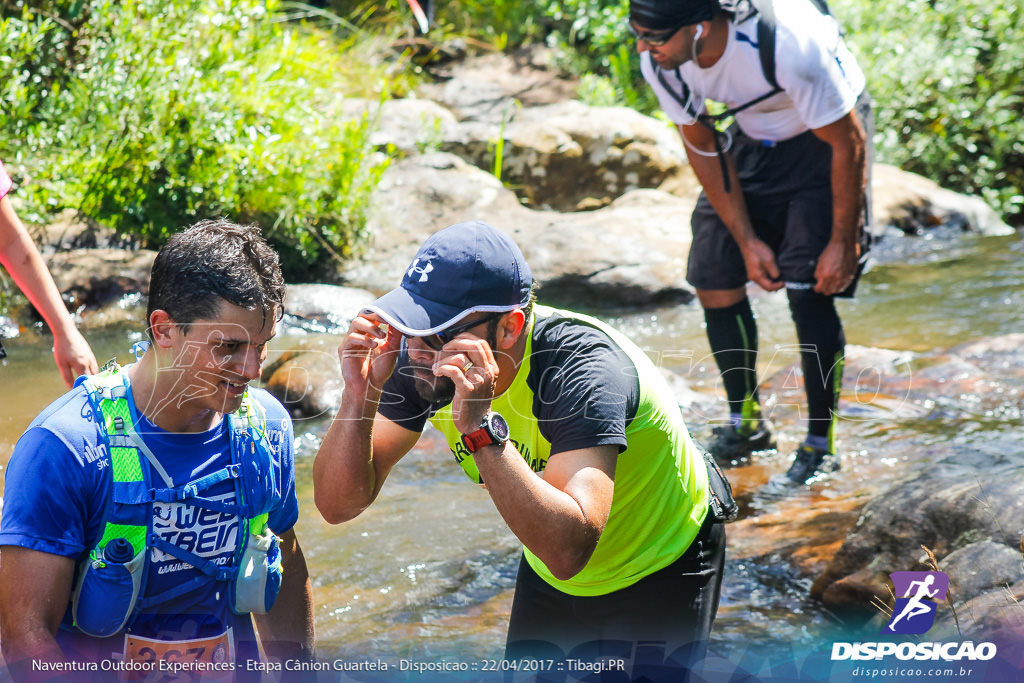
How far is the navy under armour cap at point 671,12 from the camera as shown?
3783mm

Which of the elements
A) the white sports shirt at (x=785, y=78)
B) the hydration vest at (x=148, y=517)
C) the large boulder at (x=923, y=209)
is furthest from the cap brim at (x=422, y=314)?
the large boulder at (x=923, y=209)

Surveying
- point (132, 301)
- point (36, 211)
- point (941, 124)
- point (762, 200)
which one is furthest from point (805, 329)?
point (941, 124)

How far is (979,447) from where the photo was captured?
15.3 ft

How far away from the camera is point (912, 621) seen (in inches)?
117

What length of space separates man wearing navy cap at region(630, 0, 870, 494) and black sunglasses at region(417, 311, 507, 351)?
6.89ft

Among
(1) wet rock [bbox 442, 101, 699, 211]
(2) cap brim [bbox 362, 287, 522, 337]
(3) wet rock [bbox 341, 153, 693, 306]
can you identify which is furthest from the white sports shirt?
(1) wet rock [bbox 442, 101, 699, 211]

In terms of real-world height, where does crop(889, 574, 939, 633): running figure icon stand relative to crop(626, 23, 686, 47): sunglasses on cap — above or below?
below

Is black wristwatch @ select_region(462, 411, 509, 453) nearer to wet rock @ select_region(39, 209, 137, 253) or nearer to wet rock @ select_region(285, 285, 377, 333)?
wet rock @ select_region(285, 285, 377, 333)

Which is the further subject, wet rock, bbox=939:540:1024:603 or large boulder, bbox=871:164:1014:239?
large boulder, bbox=871:164:1014:239

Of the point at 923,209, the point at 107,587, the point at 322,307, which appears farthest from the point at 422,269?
the point at 923,209

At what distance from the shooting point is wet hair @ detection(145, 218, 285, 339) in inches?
82.9

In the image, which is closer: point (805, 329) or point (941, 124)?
point (805, 329)

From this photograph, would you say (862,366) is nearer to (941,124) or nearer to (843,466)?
(843,466)

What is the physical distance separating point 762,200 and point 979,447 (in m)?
1.59
